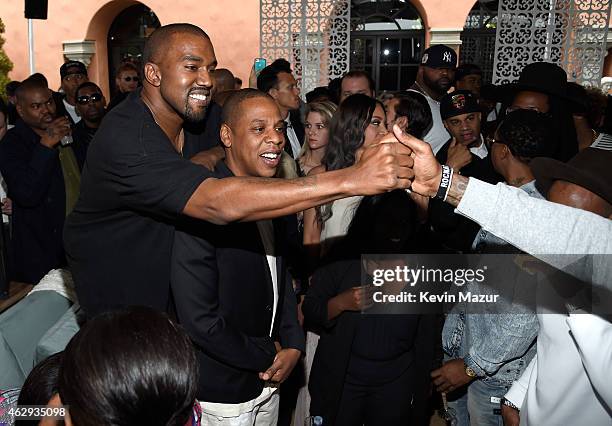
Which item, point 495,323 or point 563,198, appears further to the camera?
point 495,323

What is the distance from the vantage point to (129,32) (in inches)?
573

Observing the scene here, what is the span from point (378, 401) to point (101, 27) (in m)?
13.7

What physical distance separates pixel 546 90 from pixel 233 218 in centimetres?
294

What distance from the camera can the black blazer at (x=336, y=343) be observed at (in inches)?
106

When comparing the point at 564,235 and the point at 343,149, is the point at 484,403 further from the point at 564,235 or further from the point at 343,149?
the point at 343,149

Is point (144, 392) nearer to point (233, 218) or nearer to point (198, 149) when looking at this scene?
point (233, 218)

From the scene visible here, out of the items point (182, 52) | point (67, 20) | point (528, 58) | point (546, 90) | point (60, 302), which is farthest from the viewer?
point (67, 20)

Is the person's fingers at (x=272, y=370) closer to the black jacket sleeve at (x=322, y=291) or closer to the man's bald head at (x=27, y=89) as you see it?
the black jacket sleeve at (x=322, y=291)

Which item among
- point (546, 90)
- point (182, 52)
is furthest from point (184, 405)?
point (546, 90)

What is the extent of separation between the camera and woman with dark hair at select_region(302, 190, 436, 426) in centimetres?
270

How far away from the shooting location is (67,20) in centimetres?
1333

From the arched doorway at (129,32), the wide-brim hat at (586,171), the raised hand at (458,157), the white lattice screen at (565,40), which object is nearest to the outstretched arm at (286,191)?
the wide-brim hat at (586,171)

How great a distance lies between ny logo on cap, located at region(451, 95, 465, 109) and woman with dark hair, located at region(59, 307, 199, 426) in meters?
3.38

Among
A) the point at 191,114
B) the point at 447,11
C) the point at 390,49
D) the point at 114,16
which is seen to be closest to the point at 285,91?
the point at 191,114
